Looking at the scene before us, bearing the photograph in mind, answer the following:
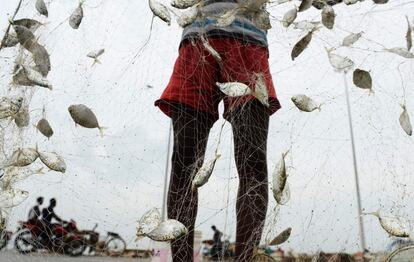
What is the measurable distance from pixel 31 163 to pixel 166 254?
65cm

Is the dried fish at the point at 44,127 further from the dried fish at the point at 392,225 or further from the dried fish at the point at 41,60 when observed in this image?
the dried fish at the point at 392,225

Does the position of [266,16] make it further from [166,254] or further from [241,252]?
[166,254]

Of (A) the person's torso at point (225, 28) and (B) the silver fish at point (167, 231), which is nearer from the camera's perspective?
(B) the silver fish at point (167, 231)

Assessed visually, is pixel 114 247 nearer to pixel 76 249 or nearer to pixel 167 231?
pixel 76 249

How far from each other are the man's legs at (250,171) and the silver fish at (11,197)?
687 millimetres

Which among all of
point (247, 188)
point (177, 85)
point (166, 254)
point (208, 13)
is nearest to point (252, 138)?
point (247, 188)

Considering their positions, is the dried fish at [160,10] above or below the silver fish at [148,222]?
above

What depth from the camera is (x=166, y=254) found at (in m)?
1.73

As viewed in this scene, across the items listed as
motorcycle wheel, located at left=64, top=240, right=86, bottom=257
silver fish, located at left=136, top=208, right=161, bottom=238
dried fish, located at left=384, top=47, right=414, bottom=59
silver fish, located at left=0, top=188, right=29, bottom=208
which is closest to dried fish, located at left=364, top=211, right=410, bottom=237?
dried fish, located at left=384, top=47, right=414, bottom=59

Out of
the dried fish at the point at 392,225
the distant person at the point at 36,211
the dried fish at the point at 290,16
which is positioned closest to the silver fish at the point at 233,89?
the dried fish at the point at 290,16

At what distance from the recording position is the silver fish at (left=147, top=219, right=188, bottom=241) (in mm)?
1096

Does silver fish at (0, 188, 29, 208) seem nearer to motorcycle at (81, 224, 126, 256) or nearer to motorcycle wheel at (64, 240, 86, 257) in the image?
motorcycle at (81, 224, 126, 256)

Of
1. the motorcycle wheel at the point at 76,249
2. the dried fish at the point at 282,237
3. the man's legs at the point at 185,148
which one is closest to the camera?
the dried fish at the point at 282,237

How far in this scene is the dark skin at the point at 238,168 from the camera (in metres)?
1.38
